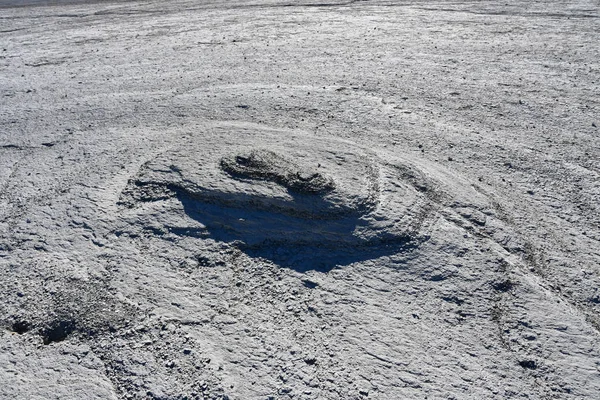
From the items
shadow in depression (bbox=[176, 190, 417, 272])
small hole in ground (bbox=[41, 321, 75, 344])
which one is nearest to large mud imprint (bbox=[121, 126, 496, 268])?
shadow in depression (bbox=[176, 190, 417, 272])

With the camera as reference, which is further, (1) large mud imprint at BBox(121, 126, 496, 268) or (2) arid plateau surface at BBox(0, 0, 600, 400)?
(1) large mud imprint at BBox(121, 126, 496, 268)

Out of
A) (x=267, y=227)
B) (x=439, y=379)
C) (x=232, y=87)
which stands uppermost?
(x=232, y=87)

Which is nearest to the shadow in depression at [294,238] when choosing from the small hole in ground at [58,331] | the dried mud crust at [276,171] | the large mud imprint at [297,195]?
the large mud imprint at [297,195]

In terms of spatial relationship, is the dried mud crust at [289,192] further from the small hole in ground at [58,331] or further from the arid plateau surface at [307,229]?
the small hole in ground at [58,331]

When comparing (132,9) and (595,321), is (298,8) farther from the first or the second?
(595,321)

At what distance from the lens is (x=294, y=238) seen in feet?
9.52

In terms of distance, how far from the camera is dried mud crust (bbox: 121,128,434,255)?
115 inches

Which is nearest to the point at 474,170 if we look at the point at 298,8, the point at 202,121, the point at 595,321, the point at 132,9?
the point at 595,321

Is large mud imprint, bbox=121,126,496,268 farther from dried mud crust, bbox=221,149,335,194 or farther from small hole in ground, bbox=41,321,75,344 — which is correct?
small hole in ground, bbox=41,321,75,344

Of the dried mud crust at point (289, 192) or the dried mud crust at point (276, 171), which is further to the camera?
the dried mud crust at point (276, 171)

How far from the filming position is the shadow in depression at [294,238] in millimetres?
2781

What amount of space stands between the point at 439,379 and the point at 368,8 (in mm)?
6450

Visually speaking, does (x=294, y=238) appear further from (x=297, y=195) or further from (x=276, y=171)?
(x=276, y=171)

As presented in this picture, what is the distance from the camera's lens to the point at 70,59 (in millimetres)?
5961
